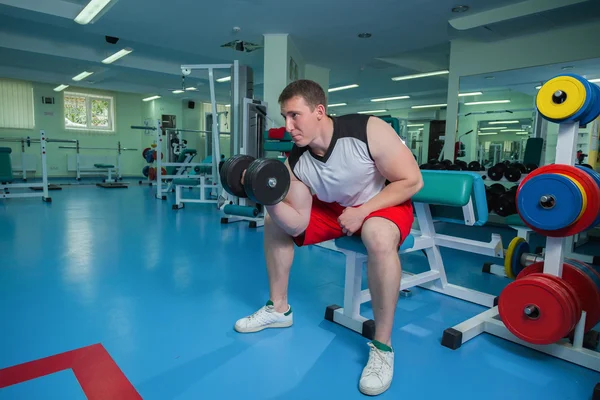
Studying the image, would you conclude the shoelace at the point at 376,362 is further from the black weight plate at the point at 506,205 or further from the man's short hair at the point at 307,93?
the black weight plate at the point at 506,205

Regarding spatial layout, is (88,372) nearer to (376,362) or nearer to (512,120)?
(376,362)

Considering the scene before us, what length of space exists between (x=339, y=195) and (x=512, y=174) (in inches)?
118

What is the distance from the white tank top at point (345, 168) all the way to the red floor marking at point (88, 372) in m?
0.92

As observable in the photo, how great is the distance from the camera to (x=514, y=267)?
1.64 m

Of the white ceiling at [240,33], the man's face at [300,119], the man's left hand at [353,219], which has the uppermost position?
the white ceiling at [240,33]

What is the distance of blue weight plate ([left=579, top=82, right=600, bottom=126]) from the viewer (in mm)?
1197

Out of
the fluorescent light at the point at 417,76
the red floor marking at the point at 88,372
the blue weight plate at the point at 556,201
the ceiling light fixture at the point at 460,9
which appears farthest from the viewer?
the fluorescent light at the point at 417,76

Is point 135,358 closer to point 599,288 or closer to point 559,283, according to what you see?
point 559,283

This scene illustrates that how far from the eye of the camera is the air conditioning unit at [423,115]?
1208cm

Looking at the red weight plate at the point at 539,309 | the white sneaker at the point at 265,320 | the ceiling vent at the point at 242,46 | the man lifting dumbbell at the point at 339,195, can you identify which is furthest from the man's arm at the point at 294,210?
the ceiling vent at the point at 242,46

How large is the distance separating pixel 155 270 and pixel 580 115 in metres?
2.20

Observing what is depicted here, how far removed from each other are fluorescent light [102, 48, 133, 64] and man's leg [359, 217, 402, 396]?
645 cm

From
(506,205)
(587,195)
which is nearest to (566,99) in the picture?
(587,195)

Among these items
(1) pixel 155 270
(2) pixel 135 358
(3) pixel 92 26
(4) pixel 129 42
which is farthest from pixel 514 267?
(4) pixel 129 42
